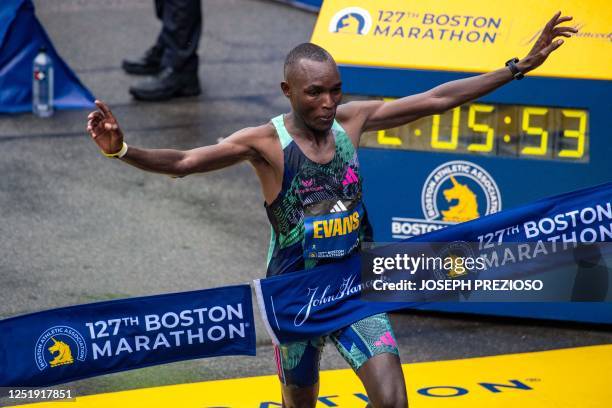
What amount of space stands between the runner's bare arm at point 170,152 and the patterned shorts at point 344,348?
85 centimetres

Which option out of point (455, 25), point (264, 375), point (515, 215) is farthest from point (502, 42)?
point (264, 375)

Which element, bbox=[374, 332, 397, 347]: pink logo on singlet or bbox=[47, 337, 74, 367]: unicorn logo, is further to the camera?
bbox=[47, 337, 74, 367]: unicorn logo

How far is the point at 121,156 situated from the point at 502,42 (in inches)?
132

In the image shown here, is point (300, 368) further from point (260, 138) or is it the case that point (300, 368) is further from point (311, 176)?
point (260, 138)

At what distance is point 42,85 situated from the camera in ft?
36.1

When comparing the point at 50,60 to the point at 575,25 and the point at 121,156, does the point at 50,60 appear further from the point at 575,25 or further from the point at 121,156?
the point at 121,156

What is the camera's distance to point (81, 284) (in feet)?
26.1

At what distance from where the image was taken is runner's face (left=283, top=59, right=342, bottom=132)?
5.03m

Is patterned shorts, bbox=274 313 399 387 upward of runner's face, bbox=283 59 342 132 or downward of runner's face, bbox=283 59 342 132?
downward

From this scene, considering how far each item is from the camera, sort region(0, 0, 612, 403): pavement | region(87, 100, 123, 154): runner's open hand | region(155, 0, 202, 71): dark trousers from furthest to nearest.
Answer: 1. region(155, 0, 202, 71): dark trousers
2. region(0, 0, 612, 403): pavement
3. region(87, 100, 123, 154): runner's open hand

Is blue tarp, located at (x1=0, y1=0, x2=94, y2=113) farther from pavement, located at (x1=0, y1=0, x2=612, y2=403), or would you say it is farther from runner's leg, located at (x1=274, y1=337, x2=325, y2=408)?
runner's leg, located at (x1=274, y1=337, x2=325, y2=408)

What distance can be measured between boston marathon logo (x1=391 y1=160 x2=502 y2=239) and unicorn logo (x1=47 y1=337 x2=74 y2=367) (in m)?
2.95

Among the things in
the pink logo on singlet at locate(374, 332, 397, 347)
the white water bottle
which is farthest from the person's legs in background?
the pink logo on singlet at locate(374, 332, 397, 347)

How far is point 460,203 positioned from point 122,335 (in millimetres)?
2838
